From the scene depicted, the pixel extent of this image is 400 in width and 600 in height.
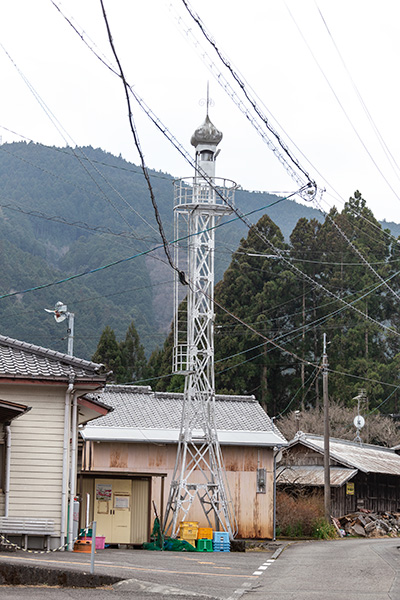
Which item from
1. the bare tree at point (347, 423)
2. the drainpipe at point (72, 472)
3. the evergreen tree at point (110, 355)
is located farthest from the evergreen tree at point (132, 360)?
the drainpipe at point (72, 472)

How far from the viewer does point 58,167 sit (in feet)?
488

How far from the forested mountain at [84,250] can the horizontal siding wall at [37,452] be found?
29458 mm

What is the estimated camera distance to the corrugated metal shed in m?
35.0

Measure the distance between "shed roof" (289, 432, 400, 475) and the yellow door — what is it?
16556mm

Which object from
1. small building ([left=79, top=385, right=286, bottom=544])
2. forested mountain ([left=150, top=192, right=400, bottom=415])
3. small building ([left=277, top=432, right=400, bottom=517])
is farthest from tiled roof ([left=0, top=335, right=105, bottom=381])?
forested mountain ([left=150, top=192, right=400, bottom=415])

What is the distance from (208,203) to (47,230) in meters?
118

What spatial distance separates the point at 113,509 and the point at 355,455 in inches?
804

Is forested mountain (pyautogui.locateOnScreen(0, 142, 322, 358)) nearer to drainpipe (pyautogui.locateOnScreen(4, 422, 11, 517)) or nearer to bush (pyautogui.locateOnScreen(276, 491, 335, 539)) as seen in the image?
bush (pyautogui.locateOnScreen(276, 491, 335, 539))

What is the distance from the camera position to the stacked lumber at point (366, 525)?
34.2 meters

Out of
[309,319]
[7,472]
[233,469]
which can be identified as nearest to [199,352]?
[233,469]

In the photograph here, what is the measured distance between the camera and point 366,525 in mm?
34531

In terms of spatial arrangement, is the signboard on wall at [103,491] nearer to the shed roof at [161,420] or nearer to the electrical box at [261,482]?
the shed roof at [161,420]

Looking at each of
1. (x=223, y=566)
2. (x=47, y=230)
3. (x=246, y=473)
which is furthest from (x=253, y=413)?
(x=47, y=230)

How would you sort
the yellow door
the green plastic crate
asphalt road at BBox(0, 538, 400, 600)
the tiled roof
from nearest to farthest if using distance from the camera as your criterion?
asphalt road at BBox(0, 538, 400, 600)
the tiled roof
the yellow door
the green plastic crate
